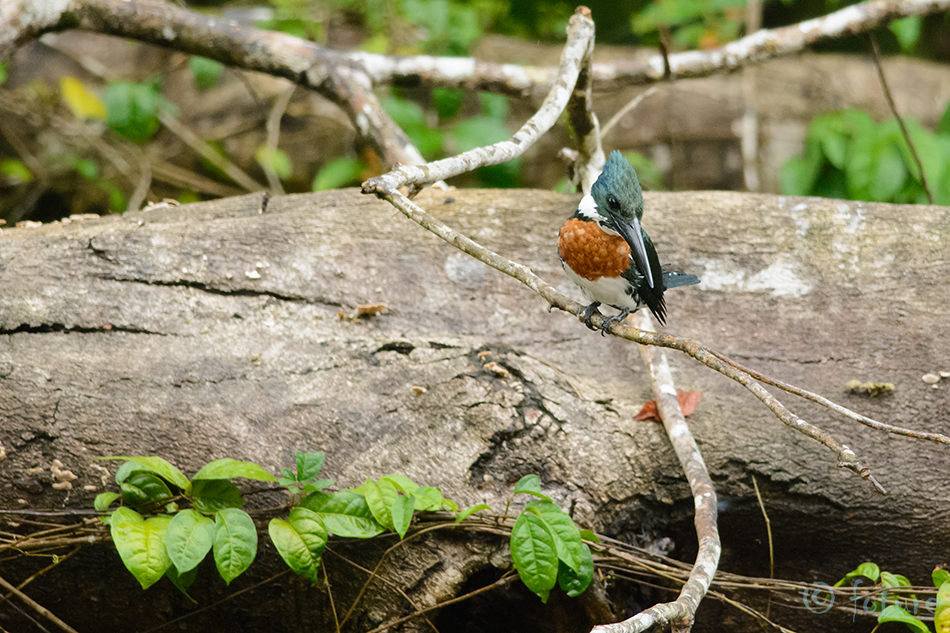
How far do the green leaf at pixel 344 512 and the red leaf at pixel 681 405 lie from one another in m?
0.85

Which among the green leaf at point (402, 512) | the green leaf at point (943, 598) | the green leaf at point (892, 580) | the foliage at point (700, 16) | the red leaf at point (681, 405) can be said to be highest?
the foliage at point (700, 16)

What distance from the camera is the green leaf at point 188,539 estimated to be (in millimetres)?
1358

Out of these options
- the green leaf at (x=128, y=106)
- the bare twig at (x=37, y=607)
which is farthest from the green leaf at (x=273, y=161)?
the bare twig at (x=37, y=607)

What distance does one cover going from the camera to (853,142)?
12.8 feet

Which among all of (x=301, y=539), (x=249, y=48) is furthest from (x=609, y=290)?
(x=249, y=48)

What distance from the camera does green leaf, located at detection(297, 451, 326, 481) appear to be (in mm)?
1546

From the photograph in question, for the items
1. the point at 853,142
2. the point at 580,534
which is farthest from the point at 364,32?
the point at 580,534

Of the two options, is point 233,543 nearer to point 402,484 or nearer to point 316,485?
point 316,485

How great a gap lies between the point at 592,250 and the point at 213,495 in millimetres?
1038

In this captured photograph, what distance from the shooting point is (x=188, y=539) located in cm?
139

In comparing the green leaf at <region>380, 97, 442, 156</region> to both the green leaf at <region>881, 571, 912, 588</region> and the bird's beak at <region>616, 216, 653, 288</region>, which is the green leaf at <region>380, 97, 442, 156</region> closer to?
the bird's beak at <region>616, 216, 653, 288</region>

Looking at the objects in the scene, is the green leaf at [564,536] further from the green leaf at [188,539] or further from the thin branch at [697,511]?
the green leaf at [188,539]

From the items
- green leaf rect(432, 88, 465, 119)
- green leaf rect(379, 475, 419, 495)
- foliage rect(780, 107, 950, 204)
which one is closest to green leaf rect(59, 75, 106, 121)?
green leaf rect(432, 88, 465, 119)

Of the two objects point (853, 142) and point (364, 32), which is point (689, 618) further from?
point (364, 32)
